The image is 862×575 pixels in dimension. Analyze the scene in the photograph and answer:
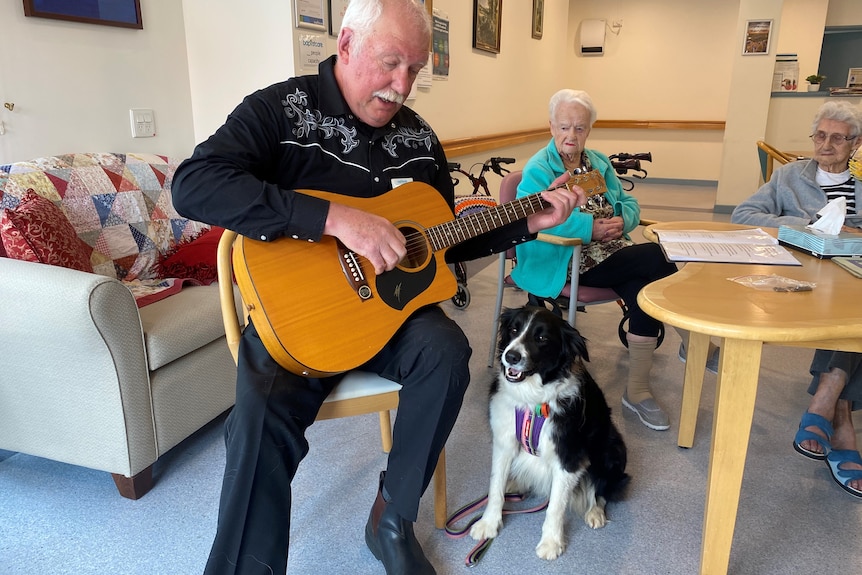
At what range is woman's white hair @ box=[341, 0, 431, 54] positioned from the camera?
139 cm

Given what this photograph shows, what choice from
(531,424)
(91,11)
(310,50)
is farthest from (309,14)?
(531,424)

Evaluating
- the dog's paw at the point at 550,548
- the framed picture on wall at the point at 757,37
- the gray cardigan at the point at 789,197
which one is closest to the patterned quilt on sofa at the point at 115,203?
the dog's paw at the point at 550,548

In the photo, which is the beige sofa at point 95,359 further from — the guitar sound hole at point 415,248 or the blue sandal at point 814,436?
the blue sandal at point 814,436

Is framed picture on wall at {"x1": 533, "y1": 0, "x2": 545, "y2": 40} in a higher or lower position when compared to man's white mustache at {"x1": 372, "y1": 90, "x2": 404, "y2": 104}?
higher

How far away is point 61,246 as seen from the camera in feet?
5.67

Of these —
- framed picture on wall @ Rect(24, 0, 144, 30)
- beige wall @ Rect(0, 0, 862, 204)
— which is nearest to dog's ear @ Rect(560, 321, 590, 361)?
beige wall @ Rect(0, 0, 862, 204)

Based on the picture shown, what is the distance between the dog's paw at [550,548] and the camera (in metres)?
1.48

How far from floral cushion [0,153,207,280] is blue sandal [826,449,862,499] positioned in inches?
92.9

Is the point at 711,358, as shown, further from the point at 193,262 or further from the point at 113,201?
the point at 113,201

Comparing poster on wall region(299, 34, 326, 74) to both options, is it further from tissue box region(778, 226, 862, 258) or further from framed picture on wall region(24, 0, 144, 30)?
tissue box region(778, 226, 862, 258)

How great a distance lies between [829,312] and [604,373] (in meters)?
1.45

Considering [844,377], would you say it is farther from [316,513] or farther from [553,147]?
[316,513]

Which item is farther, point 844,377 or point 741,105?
point 741,105

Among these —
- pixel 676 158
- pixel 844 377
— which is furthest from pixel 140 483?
pixel 676 158
